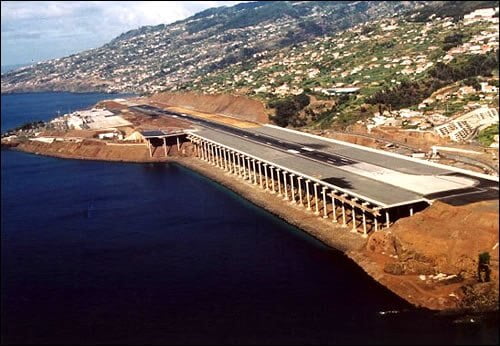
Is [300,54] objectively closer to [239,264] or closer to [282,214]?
[282,214]

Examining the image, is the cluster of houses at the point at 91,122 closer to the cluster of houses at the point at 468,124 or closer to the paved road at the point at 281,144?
the paved road at the point at 281,144

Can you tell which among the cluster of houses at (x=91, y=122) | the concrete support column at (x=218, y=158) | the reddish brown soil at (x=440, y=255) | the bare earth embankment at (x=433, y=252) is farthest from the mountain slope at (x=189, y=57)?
the reddish brown soil at (x=440, y=255)

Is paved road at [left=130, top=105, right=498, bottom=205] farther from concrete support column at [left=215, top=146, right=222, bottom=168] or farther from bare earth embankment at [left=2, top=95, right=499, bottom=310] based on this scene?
bare earth embankment at [left=2, top=95, right=499, bottom=310]

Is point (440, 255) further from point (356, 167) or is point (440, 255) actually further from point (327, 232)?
point (356, 167)

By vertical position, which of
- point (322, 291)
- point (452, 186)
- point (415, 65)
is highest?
point (415, 65)

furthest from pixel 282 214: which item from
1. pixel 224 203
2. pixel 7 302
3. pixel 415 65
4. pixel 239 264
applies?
pixel 415 65

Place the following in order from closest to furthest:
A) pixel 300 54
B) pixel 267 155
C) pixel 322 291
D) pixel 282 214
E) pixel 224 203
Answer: pixel 322 291 → pixel 282 214 → pixel 224 203 → pixel 267 155 → pixel 300 54

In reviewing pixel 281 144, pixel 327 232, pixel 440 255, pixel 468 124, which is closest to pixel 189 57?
pixel 281 144
